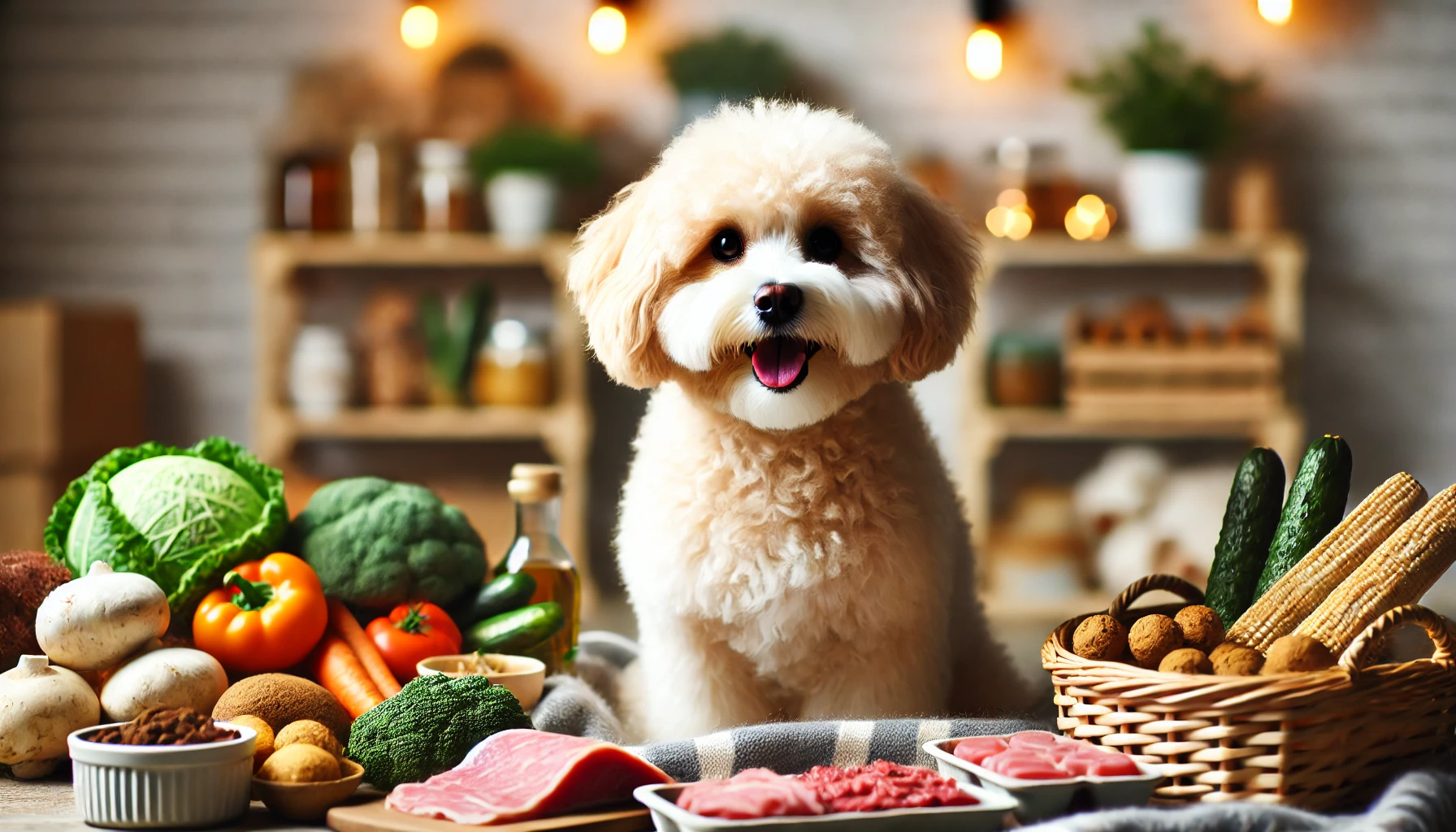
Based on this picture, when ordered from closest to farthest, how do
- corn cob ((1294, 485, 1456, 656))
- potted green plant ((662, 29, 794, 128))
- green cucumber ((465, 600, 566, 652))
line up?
1. corn cob ((1294, 485, 1456, 656))
2. green cucumber ((465, 600, 566, 652))
3. potted green plant ((662, 29, 794, 128))

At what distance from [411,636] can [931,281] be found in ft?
2.78

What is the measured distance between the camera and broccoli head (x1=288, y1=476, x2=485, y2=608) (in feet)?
6.02

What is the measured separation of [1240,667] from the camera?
1308 millimetres

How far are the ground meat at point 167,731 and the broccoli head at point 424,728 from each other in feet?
0.50

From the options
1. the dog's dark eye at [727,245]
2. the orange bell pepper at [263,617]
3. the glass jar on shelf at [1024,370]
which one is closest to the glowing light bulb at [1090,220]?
the glass jar on shelf at [1024,370]

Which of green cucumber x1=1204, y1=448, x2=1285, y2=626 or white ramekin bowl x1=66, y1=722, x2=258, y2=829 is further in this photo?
green cucumber x1=1204, y1=448, x2=1285, y2=626

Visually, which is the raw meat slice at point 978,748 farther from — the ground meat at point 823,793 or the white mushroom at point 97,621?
the white mushroom at point 97,621

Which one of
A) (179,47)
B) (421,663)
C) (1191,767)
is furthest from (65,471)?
(1191,767)

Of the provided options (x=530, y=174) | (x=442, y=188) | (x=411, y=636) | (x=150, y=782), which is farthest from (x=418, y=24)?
(x=150, y=782)

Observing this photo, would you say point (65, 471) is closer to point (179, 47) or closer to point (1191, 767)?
point (179, 47)

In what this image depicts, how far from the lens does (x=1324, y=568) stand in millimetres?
1498

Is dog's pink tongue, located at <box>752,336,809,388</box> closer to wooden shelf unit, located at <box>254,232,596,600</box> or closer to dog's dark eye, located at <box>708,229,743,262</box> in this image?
dog's dark eye, located at <box>708,229,743,262</box>

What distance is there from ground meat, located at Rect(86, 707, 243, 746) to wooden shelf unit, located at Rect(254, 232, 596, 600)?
3.76m

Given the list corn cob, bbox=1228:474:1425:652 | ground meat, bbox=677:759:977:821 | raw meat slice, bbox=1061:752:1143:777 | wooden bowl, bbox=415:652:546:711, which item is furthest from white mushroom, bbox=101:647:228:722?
corn cob, bbox=1228:474:1425:652
